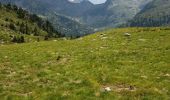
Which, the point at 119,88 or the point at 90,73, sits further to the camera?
the point at 90,73

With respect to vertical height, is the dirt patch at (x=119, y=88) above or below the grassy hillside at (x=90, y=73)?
below

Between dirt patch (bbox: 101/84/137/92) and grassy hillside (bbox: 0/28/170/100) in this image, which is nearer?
grassy hillside (bbox: 0/28/170/100)

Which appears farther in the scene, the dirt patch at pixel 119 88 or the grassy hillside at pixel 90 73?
the dirt patch at pixel 119 88

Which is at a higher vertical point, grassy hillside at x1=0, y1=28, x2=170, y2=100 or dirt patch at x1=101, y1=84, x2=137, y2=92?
grassy hillside at x1=0, y1=28, x2=170, y2=100

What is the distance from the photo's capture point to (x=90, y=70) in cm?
3109

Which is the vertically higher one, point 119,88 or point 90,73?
point 90,73

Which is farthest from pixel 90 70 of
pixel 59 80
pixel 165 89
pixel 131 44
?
pixel 131 44

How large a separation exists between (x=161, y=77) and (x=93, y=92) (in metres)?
6.54

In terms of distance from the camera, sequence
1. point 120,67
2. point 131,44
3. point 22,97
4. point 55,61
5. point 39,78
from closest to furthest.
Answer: point 22,97 → point 39,78 → point 120,67 → point 55,61 → point 131,44

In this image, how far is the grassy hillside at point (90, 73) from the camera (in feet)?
82.2

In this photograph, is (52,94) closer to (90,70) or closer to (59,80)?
(59,80)

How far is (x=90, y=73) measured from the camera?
30.1m

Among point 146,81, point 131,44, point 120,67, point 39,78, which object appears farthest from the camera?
point 131,44

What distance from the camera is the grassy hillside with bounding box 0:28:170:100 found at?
25047mm
